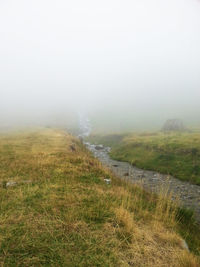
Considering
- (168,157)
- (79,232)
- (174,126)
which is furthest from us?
(174,126)

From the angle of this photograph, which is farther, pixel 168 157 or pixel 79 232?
pixel 168 157

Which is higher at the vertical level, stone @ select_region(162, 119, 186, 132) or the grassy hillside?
stone @ select_region(162, 119, 186, 132)

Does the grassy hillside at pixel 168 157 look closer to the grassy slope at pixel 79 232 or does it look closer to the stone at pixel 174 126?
the grassy slope at pixel 79 232

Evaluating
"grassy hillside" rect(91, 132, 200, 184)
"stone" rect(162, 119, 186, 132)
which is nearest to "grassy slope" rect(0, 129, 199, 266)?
"grassy hillside" rect(91, 132, 200, 184)

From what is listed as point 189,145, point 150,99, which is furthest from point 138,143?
point 150,99

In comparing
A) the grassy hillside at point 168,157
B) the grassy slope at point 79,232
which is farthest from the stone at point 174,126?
the grassy slope at point 79,232

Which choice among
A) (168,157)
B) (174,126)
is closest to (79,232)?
(168,157)

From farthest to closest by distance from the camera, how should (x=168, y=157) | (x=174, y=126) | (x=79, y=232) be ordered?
(x=174, y=126) → (x=168, y=157) → (x=79, y=232)

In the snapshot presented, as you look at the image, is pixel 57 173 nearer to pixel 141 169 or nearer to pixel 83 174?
pixel 83 174

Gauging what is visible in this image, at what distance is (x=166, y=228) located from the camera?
8820 millimetres

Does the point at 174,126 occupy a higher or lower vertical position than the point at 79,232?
lower

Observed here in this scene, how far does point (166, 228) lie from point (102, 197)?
137 inches

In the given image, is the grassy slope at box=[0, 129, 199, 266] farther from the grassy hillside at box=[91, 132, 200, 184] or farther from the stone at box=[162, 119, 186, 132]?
the stone at box=[162, 119, 186, 132]

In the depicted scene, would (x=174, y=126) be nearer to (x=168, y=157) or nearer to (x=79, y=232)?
(x=168, y=157)
